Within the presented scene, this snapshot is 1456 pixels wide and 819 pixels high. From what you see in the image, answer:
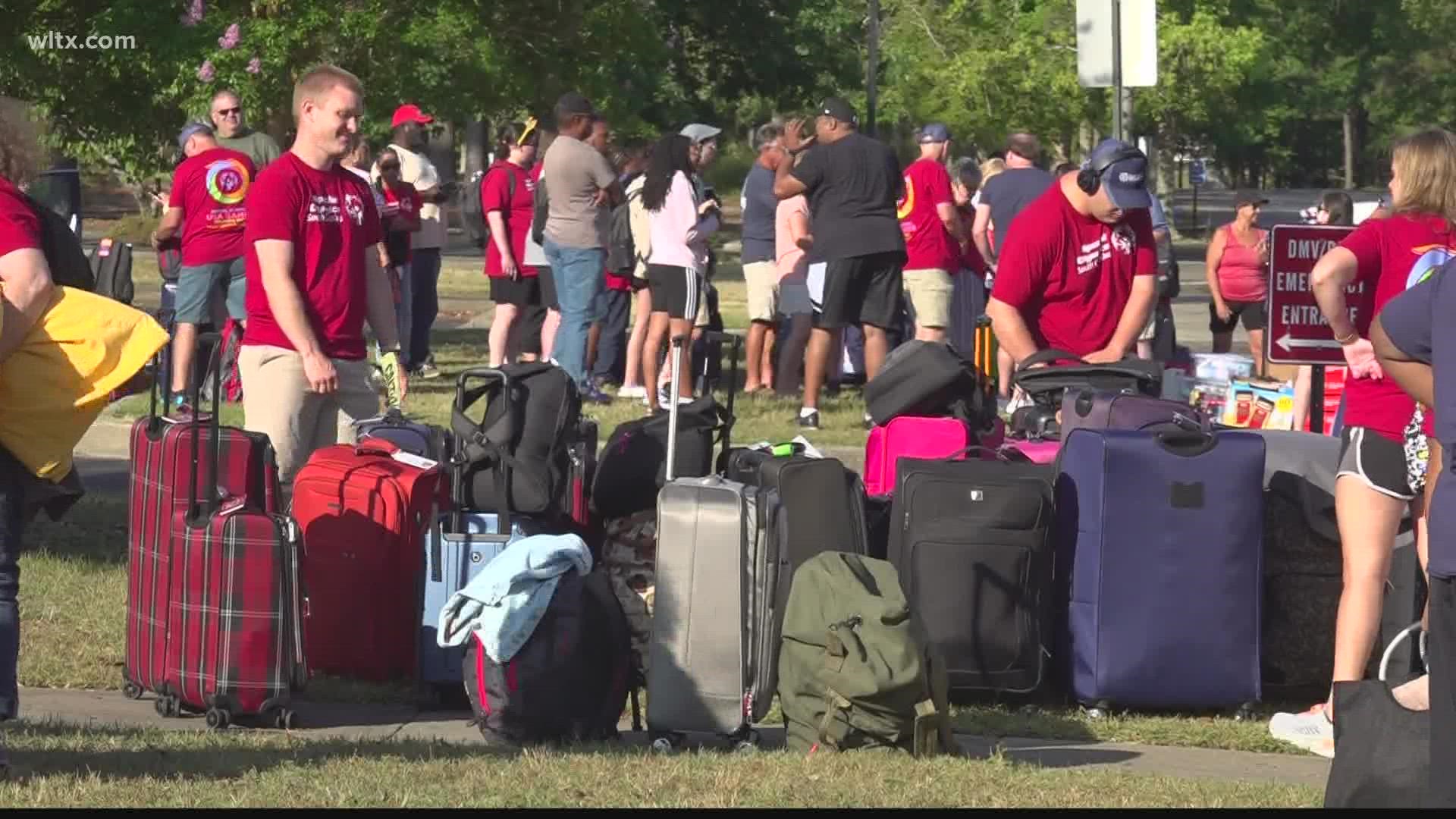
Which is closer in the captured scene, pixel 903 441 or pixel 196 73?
pixel 903 441

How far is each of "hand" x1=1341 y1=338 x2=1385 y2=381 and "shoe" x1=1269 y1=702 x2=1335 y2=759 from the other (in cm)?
107

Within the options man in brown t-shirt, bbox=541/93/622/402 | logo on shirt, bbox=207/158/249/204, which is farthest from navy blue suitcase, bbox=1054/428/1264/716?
logo on shirt, bbox=207/158/249/204

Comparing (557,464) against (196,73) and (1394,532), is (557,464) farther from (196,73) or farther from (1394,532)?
(196,73)

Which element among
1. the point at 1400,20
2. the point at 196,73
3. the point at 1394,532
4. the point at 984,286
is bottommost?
the point at 1394,532

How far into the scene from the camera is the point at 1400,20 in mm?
65688

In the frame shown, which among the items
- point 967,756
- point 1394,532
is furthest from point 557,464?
point 1394,532

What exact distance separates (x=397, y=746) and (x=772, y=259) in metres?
9.82

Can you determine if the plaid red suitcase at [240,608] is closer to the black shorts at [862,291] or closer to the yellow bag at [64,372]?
the yellow bag at [64,372]

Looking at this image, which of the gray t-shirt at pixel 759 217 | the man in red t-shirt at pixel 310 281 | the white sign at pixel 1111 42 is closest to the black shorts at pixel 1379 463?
the man in red t-shirt at pixel 310 281

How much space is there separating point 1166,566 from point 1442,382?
2.70 metres

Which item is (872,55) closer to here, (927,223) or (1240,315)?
(1240,315)

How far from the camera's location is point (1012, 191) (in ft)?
50.8

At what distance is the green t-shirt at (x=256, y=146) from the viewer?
1380 cm

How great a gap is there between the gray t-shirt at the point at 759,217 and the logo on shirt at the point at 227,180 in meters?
4.05
